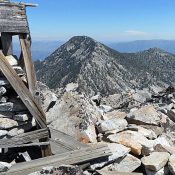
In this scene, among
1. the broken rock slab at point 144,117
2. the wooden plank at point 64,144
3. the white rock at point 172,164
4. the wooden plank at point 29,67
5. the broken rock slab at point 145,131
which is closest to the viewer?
the wooden plank at point 29,67

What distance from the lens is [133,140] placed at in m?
11.1

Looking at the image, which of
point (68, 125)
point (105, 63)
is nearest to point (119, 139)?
point (68, 125)

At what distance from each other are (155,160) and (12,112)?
12.5ft

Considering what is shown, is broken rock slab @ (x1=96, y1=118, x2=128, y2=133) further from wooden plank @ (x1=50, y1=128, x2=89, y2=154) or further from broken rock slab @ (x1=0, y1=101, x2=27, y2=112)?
broken rock slab @ (x1=0, y1=101, x2=27, y2=112)

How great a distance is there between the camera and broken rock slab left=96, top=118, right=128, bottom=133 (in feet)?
39.5

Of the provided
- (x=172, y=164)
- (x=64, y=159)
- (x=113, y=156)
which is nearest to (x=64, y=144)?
(x=64, y=159)

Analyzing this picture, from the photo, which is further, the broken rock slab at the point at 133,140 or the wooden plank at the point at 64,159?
the broken rock slab at the point at 133,140

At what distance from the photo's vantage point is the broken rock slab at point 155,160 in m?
10.1

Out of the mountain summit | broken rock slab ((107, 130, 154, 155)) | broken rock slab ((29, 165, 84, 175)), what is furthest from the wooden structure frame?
the mountain summit

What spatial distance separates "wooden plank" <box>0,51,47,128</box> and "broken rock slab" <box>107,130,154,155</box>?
2386 millimetres

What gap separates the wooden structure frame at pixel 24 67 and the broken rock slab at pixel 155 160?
262cm

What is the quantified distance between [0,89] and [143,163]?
4.05 metres

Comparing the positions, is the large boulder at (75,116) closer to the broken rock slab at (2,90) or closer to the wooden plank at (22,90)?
the wooden plank at (22,90)

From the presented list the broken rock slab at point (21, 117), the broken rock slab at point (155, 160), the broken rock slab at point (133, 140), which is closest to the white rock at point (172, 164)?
the broken rock slab at point (155, 160)
